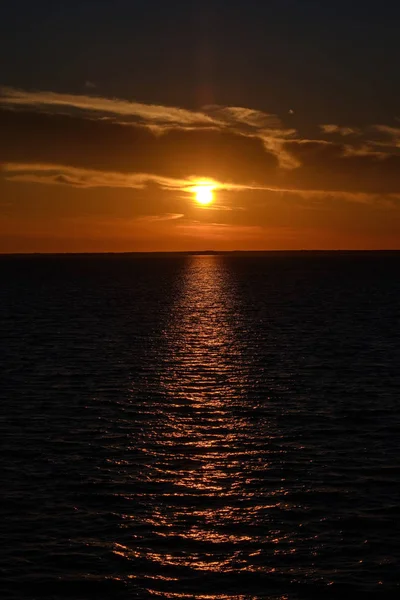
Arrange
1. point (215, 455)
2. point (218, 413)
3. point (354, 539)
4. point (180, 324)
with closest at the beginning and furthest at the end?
point (354, 539), point (215, 455), point (218, 413), point (180, 324)

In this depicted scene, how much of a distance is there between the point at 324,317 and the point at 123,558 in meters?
98.5

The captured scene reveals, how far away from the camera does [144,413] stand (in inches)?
1971

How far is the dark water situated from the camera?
26562 millimetres

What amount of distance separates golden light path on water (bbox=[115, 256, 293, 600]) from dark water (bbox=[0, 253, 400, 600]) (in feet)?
0.31

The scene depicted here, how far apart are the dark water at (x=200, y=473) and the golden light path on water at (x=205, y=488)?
0.31 ft

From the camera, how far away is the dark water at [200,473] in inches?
1046

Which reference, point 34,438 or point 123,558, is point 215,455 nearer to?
point 34,438

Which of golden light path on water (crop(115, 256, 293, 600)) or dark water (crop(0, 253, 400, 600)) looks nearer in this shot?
dark water (crop(0, 253, 400, 600))

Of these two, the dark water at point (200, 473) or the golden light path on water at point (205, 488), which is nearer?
the dark water at point (200, 473)

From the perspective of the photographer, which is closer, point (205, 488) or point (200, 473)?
point (205, 488)

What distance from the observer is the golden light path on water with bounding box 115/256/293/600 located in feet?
89.9

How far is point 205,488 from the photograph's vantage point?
1366 inches

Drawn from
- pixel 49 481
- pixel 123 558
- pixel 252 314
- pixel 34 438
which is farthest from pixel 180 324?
pixel 123 558

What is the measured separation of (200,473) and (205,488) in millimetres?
2175
